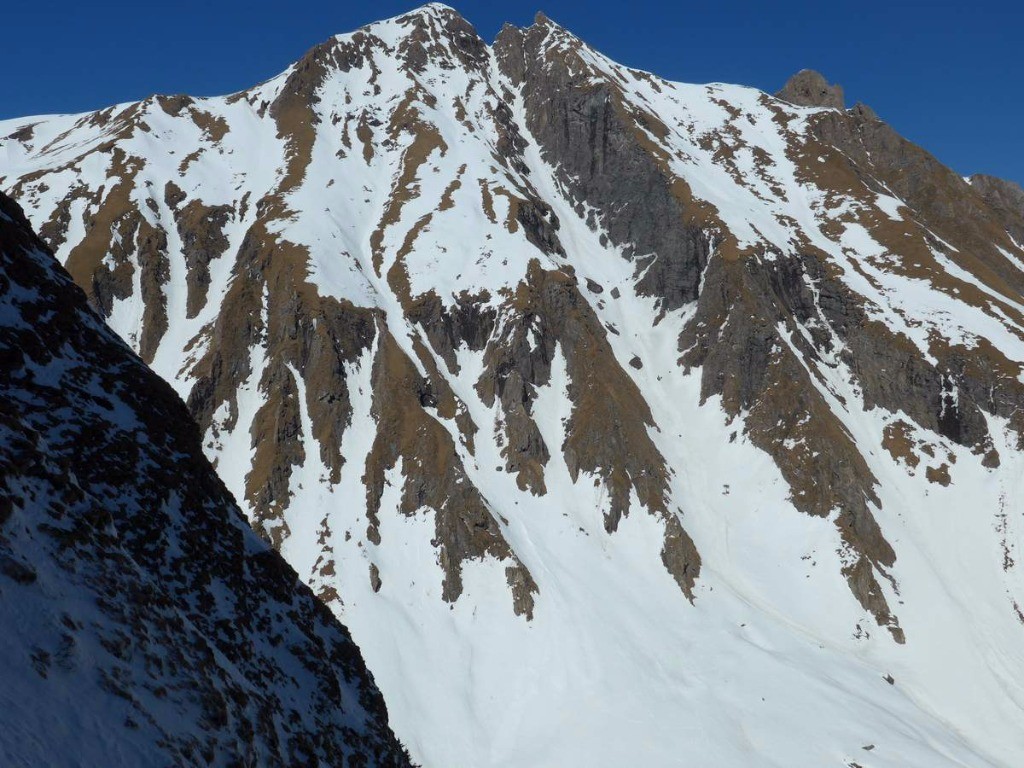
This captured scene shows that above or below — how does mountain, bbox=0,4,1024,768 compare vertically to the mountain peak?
below

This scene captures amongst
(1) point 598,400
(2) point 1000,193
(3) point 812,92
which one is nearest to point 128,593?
(1) point 598,400

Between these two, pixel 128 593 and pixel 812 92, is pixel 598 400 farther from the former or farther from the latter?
Result: pixel 812 92

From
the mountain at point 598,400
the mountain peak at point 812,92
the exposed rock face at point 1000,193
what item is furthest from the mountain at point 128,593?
the mountain peak at point 812,92

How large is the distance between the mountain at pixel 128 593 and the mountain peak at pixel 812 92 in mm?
194426

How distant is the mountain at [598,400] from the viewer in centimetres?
6275

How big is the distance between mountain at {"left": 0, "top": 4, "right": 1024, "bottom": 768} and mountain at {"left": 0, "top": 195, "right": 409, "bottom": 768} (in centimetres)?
4178

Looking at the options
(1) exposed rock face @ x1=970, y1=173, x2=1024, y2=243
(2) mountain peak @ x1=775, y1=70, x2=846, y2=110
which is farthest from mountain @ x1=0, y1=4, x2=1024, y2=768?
(2) mountain peak @ x1=775, y1=70, x2=846, y2=110

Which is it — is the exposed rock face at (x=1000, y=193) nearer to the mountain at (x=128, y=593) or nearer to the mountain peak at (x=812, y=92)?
the mountain peak at (x=812, y=92)

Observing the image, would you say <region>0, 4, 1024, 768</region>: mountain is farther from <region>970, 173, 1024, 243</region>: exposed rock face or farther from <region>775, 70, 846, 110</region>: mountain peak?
<region>775, 70, 846, 110</region>: mountain peak

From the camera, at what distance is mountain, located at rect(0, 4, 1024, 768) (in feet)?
206

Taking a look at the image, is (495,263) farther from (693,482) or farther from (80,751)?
(80,751)

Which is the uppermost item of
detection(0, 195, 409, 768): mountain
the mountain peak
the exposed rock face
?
the mountain peak

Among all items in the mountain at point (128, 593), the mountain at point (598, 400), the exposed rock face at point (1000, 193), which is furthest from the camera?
the exposed rock face at point (1000, 193)

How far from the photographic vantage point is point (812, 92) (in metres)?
179
